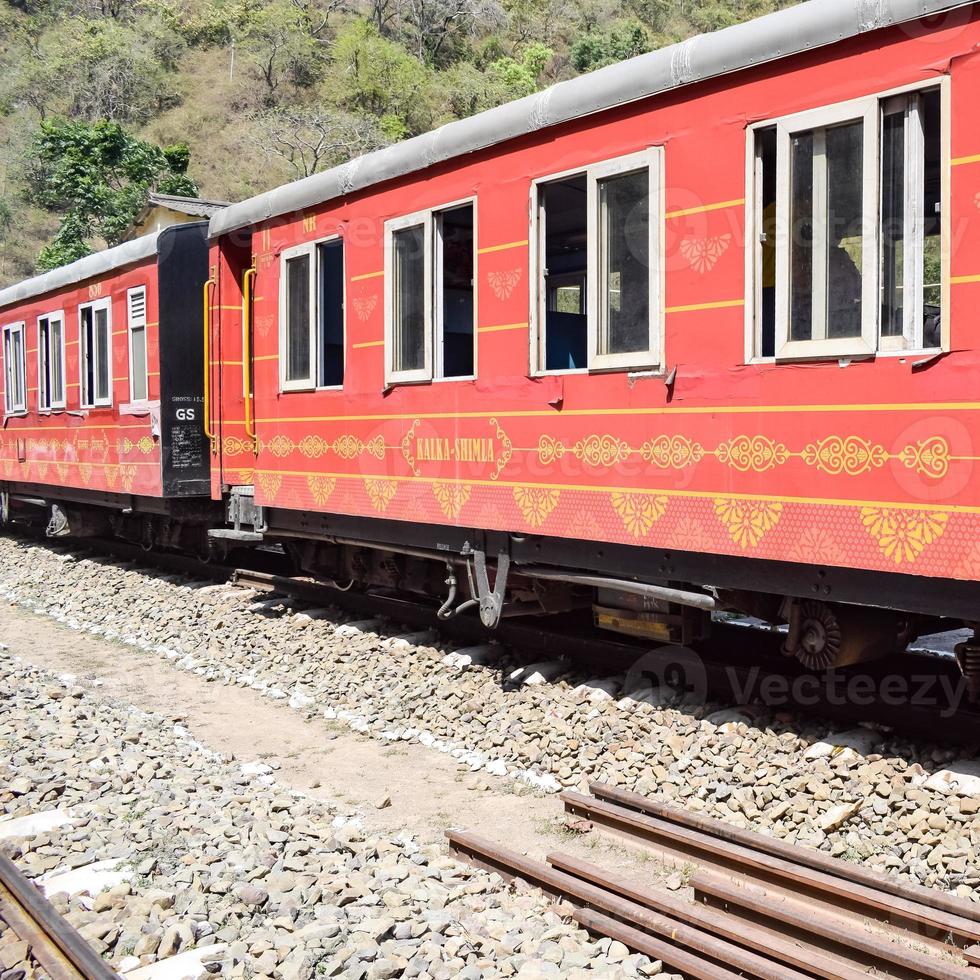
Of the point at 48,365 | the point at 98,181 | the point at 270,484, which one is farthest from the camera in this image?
the point at 98,181

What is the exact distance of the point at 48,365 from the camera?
13.8 m

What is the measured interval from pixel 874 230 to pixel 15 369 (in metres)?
13.5

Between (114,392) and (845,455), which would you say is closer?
(845,455)

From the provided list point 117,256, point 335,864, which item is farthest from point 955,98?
point 117,256

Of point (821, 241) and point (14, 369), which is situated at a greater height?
point (14, 369)

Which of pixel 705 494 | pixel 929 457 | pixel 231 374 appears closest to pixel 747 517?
pixel 705 494

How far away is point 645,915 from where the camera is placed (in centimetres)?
368

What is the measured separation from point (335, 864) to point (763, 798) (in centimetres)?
200

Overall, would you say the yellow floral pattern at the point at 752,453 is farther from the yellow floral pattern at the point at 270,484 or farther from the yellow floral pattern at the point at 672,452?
the yellow floral pattern at the point at 270,484

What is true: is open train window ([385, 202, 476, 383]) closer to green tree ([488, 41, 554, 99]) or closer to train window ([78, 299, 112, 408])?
train window ([78, 299, 112, 408])

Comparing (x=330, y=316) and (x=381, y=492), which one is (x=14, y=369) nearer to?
(x=330, y=316)

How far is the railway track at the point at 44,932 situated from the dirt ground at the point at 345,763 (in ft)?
5.38

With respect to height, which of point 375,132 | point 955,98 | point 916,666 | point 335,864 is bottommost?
point 335,864

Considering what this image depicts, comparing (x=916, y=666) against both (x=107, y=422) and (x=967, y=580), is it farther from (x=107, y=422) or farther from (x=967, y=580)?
(x=107, y=422)
